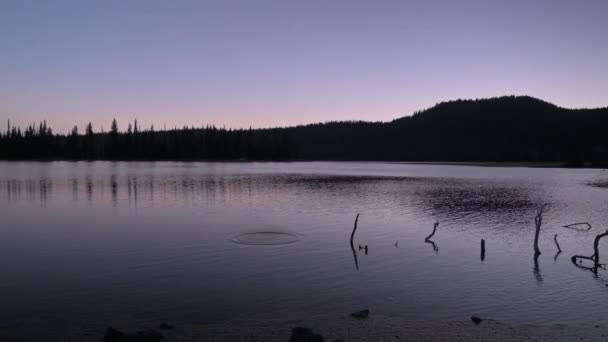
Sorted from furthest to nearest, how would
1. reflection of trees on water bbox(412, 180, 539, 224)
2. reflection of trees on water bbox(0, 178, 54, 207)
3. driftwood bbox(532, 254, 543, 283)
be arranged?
reflection of trees on water bbox(0, 178, 54, 207) → reflection of trees on water bbox(412, 180, 539, 224) → driftwood bbox(532, 254, 543, 283)

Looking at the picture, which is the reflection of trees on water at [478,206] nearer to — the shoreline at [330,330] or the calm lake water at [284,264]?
the calm lake water at [284,264]

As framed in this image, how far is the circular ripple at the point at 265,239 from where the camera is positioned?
26.7m

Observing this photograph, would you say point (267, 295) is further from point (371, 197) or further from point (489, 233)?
point (371, 197)

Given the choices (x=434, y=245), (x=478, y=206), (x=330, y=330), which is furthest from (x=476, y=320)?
(x=478, y=206)

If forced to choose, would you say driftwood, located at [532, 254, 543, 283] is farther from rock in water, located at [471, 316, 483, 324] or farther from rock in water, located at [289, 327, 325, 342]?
rock in water, located at [289, 327, 325, 342]

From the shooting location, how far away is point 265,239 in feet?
91.7

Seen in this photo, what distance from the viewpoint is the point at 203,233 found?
2955 cm

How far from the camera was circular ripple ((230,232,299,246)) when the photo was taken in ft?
87.7

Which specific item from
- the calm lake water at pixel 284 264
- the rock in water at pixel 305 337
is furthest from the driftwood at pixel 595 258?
the rock in water at pixel 305 337

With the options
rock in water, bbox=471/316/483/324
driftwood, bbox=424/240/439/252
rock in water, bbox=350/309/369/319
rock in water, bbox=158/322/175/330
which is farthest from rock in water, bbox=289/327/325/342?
driftwood, bbox=424/240/439/252

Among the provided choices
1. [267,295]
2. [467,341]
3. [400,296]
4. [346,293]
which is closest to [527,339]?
[467,341]

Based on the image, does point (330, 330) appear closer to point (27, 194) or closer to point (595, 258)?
point (595, 258)

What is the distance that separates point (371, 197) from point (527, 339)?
43.6 metres

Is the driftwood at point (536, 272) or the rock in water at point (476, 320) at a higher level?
the rock in water at point (476, 320)
